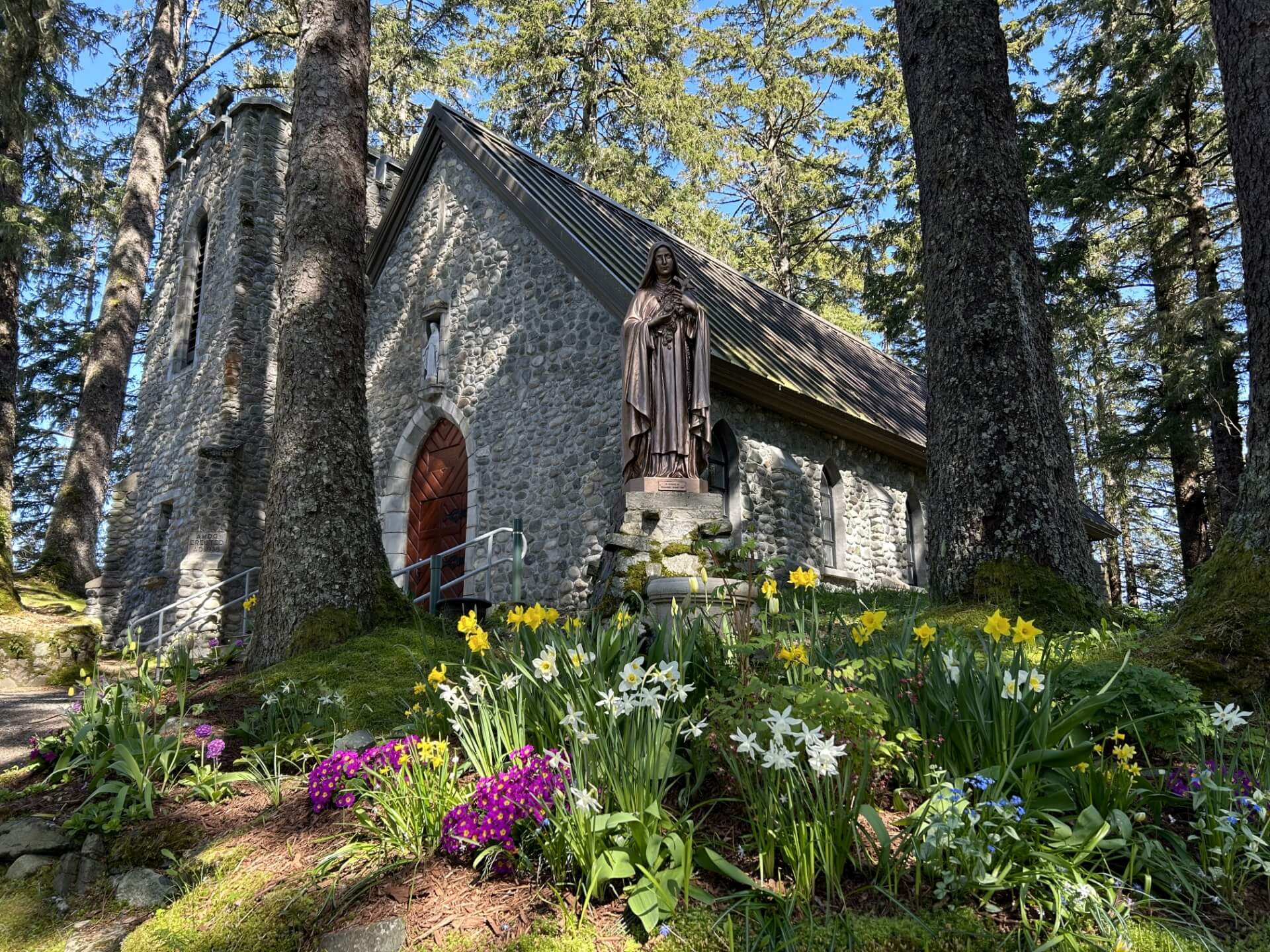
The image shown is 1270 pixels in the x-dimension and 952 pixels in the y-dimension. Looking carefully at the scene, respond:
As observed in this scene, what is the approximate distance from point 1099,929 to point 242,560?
1502 centimetres

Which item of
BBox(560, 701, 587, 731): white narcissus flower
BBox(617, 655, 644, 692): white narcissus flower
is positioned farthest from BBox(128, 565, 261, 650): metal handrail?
BBox(617, 655, 644, 692): white narcissus flower

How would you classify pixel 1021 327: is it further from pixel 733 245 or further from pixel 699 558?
pixel 733 245

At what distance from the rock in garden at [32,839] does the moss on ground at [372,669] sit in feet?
4.42

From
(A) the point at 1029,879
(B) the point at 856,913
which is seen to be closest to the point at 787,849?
(B) the point at 856,913

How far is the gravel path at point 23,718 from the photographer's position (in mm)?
5520

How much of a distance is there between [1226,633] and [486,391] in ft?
32.7

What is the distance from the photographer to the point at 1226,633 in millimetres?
3818

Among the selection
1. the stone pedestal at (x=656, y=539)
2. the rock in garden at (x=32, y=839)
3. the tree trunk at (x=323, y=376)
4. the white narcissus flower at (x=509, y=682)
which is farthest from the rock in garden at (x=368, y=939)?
the tree trunk at (x=323, y=376)

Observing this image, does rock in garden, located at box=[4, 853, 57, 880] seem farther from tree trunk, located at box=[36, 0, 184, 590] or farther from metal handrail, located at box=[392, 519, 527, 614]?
tree trunk, located at box=[36, 0, 184, 590]

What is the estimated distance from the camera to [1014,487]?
583 cm

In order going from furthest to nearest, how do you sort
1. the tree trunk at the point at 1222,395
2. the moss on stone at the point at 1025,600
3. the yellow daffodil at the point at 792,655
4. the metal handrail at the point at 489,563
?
the tree trunk at the point at 1222,395, the metal handrail at the point at 489,563, the moss on stone at the point at 1025,600, the yellow daffodil at the point at 792,655

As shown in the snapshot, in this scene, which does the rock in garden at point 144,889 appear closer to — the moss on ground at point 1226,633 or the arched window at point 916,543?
the moss on ground at point 1226,633

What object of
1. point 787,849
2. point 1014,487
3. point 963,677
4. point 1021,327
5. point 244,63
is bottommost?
point 787,849

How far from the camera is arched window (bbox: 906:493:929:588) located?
47.6 feet
